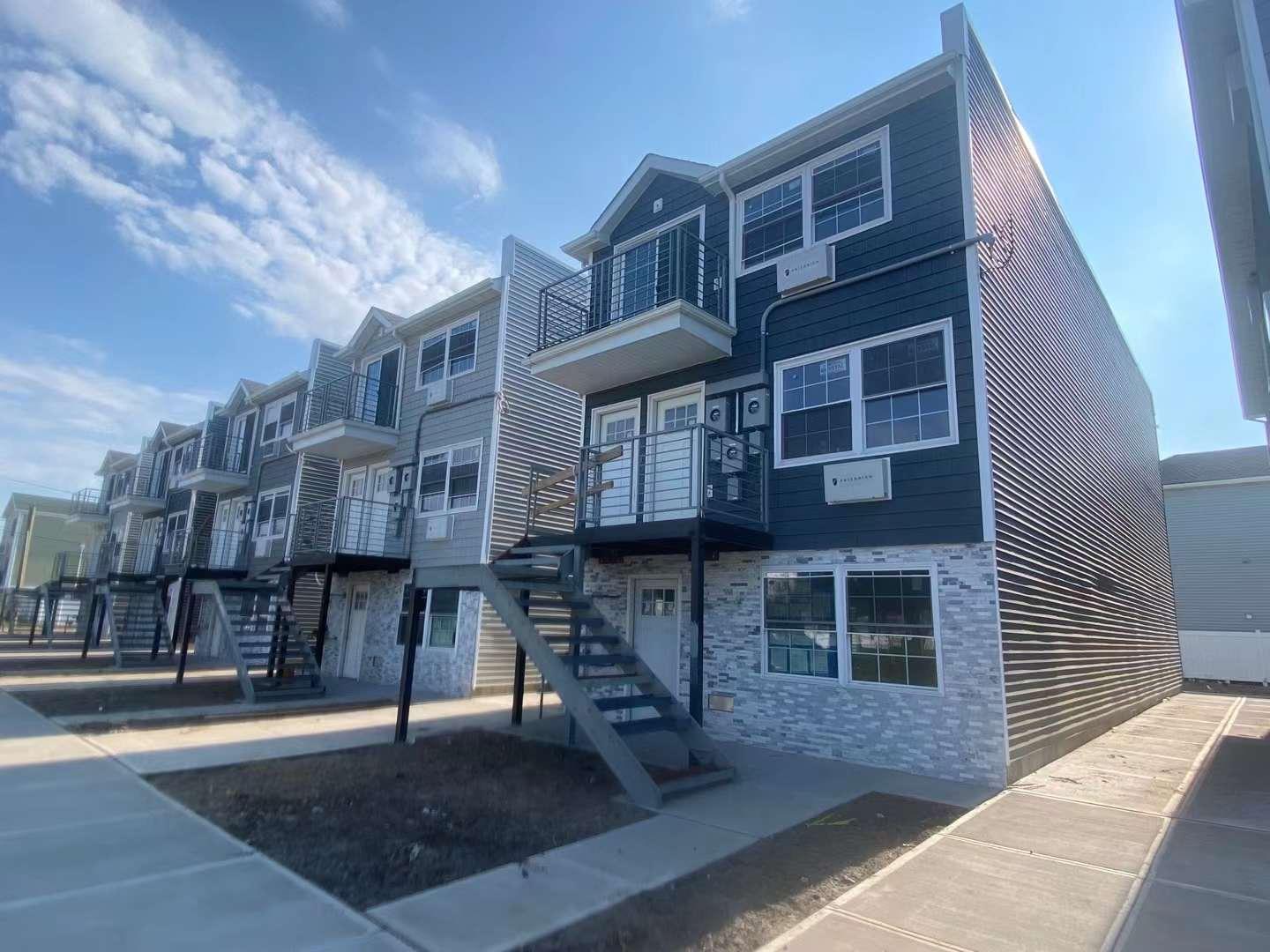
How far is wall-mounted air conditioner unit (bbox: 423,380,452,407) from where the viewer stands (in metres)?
16.8

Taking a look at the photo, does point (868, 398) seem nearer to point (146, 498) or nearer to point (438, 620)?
point (438, 620)

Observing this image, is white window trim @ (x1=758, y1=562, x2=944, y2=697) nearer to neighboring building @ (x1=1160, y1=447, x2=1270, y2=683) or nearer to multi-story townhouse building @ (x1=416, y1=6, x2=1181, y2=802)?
multi-story townhouse building @ (x1=416, y1=6, x2=1181, y2=802)

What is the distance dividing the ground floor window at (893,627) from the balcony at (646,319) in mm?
4115

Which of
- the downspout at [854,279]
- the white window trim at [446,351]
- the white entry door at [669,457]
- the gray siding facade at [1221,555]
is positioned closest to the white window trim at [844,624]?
the white entry door at [669,457]

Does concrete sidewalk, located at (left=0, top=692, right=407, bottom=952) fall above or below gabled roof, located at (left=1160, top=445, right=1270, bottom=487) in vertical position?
below

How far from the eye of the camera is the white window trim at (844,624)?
8.13 meters

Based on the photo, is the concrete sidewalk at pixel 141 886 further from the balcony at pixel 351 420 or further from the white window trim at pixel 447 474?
the balcony at pixel 351 420

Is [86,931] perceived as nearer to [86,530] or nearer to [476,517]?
[476,517]

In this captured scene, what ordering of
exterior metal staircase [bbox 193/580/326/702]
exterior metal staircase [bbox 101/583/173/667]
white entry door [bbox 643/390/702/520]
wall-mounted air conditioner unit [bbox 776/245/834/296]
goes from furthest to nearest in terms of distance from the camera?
exterior metal staircase [bbox 101/583/173/667] < exterior metal staircase [bbox 193/580/326/702] < white entry door [bbox 643/390/702/520] < wall-mounted air conditioner unit [bbox 776/245/834/296]

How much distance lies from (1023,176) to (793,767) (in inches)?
381

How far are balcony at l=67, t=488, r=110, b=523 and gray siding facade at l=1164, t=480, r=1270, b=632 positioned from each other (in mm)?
46121

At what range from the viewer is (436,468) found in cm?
1656

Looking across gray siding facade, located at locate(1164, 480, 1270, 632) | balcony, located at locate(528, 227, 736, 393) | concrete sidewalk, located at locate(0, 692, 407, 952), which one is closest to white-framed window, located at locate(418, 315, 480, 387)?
balcony, located at locate(528, 227, 736, 393)

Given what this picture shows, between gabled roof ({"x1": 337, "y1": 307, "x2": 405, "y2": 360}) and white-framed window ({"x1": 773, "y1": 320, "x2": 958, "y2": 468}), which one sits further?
gabled roof ({"x1": 337, "y1": 307, "x2": 405, "y2": 360})
